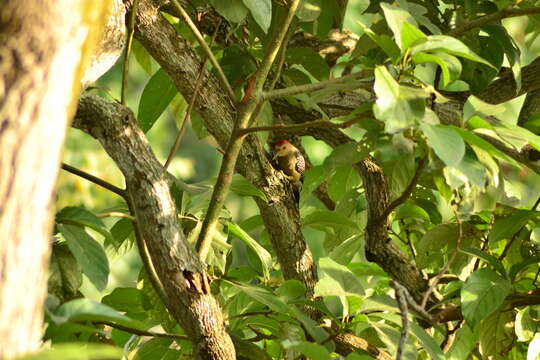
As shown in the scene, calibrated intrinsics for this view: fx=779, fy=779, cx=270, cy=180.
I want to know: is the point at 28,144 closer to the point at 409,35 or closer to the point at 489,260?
the point at 409,35

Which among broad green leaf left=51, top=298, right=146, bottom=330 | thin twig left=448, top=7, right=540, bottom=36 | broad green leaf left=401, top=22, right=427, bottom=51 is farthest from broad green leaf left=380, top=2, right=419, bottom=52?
broad green leaf left=51, top=298, right=146, bottom=330

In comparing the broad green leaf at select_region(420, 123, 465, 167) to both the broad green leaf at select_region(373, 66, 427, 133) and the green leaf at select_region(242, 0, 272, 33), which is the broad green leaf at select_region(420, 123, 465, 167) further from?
the green leaf at select_region(242, 0, 272, 33)

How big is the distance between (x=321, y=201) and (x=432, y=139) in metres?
1.14

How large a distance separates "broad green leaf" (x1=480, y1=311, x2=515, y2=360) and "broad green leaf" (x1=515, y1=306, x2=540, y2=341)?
3 centimetres

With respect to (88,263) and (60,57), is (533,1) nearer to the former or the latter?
(88,263)

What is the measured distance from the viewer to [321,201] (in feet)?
6.58

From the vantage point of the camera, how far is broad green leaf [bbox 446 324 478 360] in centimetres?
140

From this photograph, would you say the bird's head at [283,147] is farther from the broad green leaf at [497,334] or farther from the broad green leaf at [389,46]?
the broad green leaf at [389,46]

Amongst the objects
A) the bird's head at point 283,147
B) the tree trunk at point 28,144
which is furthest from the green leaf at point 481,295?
the tree trunk at point 28,144

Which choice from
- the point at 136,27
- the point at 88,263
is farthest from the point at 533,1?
the point at 88,263

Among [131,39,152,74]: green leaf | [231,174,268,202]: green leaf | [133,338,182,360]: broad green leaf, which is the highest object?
[131,39,152,74]: green leaf

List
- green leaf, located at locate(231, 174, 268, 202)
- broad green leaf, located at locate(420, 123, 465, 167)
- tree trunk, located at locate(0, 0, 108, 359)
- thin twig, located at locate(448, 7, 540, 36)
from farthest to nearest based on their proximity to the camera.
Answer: green leaf, located at locate(231, 174, 268, 202)
thin twig, located at locate(448, 7, 540, 36)
broad green leaf, located at locate(420, 123, 465, 167)
tree trunk, located at locate(0, 0, 108, 359)

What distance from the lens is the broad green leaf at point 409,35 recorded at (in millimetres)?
962

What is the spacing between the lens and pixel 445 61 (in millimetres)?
1019
